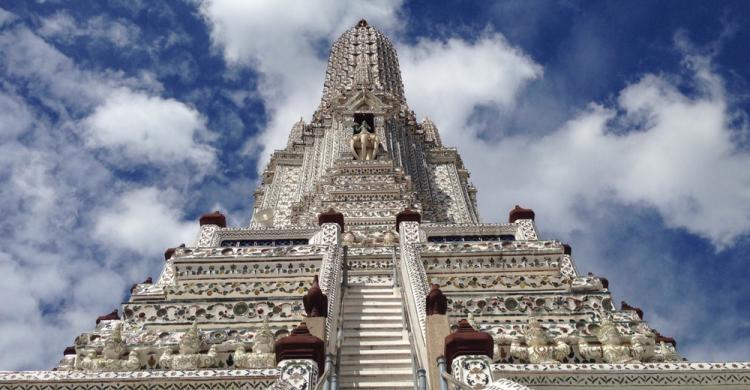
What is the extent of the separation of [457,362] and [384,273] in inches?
223

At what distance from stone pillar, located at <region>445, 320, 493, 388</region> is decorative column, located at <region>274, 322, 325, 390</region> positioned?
4.02 ft

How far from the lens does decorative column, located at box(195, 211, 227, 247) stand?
1277 centimetres

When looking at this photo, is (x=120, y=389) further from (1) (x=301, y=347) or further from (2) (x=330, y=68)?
(2) (x=330, y=68)

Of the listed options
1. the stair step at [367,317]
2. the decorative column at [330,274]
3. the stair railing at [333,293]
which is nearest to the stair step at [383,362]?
the stair railing at [333,293]

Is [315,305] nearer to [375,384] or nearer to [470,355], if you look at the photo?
[375,384]

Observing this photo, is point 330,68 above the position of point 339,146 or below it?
above

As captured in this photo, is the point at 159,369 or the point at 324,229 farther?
the point at 324,229

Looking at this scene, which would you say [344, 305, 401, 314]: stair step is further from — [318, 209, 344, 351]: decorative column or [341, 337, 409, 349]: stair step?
[341, 337, 409, 349]: stair step

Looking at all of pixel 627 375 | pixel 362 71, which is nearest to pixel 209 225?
pixel 627 375

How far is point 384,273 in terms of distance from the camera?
1215 centimetres

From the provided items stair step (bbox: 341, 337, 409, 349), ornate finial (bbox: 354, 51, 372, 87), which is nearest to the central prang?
ornate finial (bbox: 354, 51, 372, 87)

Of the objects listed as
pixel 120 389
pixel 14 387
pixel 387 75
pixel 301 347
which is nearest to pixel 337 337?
pixel 301 347

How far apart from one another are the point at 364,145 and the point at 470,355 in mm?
16241

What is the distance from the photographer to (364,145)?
22484 millimetres
